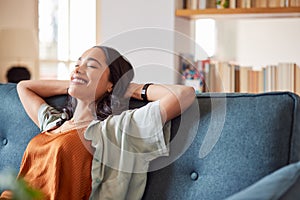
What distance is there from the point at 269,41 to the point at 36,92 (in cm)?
316

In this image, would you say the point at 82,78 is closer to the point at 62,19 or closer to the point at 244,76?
the point at 244,76

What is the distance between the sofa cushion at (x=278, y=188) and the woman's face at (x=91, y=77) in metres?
0.81

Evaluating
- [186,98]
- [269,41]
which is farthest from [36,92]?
[269,41]

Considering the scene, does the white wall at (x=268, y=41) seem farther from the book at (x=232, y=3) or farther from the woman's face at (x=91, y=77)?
the woman's face at (x=91, y=77)

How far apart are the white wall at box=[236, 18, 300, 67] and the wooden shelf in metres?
1.31

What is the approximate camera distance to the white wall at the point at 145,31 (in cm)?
347

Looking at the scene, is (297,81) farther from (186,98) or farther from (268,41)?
(186,98)

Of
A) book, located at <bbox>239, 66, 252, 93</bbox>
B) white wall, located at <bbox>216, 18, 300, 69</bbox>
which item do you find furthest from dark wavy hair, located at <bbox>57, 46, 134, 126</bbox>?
white wall, located at <bbox>216, 18, 300, 69</bbox>

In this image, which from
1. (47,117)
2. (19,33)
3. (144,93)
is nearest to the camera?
(144,93)

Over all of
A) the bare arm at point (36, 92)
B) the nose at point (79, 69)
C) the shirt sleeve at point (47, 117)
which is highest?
the nose at point (79, 69)

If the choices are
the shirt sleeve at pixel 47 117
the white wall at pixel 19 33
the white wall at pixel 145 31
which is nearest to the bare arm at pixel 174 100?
the shirt sleeve at pixel 47 117

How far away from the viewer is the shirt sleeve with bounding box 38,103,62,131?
6.63 ft

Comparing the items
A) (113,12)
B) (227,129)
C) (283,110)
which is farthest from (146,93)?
(113,12)

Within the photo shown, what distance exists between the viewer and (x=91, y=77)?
6.51ft
